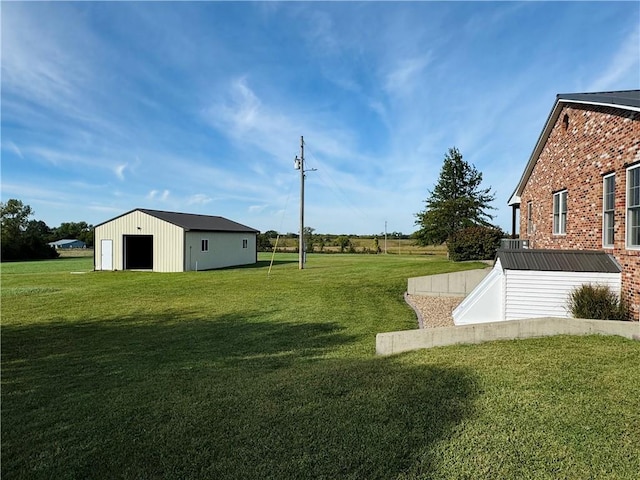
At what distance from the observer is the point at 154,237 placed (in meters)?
24.2

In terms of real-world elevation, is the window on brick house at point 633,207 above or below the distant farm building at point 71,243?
above

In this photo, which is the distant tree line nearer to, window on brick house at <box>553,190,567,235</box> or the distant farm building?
the distant farm building

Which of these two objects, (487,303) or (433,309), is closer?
(487,303)

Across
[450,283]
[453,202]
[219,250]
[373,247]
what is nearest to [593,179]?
[450,283]

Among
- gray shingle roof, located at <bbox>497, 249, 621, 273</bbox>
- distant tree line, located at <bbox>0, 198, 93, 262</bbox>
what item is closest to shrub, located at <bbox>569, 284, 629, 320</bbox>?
gray shingle roof, located at <bbox>497, 249, 621, 273</bbox>

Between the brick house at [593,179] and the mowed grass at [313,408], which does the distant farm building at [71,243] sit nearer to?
the mowed grass at [313,408]

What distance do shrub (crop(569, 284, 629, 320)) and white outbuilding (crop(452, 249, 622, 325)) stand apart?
24cm

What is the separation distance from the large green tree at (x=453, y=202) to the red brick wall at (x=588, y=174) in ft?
76.0

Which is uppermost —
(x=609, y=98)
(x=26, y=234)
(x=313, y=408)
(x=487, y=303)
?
(x=609, y=98)

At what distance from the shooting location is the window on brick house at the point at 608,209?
8373 mm

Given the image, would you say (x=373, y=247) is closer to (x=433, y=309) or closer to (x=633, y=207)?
(x=433, y=309)

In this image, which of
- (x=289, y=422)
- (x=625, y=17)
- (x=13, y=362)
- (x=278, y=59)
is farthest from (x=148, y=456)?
(x=278, y=59)

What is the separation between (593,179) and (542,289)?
3.17m

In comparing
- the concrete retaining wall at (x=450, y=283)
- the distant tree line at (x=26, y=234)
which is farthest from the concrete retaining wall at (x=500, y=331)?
the distant tree line at (x=26, y=234)
